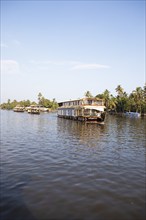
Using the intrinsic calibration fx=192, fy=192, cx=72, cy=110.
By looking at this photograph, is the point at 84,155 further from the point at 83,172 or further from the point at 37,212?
the point at 37,212

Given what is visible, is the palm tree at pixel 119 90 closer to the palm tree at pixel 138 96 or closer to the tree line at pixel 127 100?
the tree line at pixel 127 100

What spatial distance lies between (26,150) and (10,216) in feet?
37.4

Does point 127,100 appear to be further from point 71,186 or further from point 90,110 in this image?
point 71,186

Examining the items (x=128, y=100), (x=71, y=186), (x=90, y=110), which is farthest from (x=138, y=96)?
(x=71, y=186)

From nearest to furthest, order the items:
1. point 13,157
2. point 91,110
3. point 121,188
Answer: point 121,188, point 13,157, point 91,110

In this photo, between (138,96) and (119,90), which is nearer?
(138,96)

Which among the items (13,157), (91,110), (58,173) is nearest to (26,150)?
(13,157)

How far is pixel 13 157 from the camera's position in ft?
52.1

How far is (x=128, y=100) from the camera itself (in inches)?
4437

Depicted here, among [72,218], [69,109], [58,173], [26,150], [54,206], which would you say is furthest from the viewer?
[69,109]

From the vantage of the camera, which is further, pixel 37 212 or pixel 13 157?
pixel 13 157

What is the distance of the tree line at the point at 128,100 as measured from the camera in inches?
4107

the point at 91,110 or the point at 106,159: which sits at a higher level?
the point at 91,110

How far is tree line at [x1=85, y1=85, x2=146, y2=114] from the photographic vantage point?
104 m
